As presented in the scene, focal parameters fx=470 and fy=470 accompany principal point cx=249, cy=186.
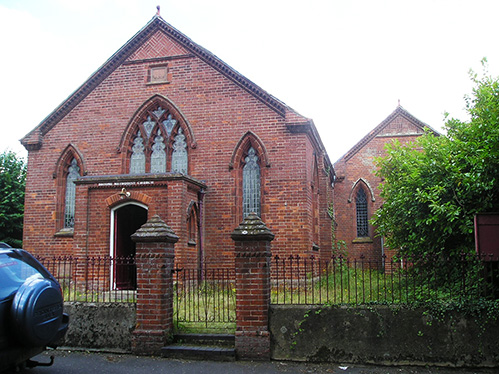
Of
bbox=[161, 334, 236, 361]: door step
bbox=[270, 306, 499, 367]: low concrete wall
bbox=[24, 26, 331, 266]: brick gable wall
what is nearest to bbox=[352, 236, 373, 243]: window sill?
bbox=[24, 26, 331, 266]: brick gable wall

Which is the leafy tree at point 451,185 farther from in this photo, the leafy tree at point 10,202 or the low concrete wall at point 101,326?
the leafy tree at point 10,202

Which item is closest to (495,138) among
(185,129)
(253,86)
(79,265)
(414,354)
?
(414,354)

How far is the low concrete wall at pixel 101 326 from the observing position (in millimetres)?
8570

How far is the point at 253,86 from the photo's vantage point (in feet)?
51.1

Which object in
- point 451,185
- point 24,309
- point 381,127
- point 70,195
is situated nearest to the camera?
point 24,309

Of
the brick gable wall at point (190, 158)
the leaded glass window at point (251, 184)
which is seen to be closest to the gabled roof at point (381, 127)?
the brick gable wall at point (190, 158)

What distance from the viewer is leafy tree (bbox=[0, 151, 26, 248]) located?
24.9 metres

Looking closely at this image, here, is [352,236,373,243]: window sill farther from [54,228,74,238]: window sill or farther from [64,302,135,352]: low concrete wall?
[64,302,135,352]: low concrete wall

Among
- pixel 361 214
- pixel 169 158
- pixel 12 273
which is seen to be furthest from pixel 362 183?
pixel 12 273

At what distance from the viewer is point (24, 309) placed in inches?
217

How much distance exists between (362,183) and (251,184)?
45.4 ft

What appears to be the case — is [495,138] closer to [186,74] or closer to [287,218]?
[287,218]

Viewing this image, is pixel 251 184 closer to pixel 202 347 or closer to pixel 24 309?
pixel 202 347

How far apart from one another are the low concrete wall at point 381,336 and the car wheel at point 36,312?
3569 mm
